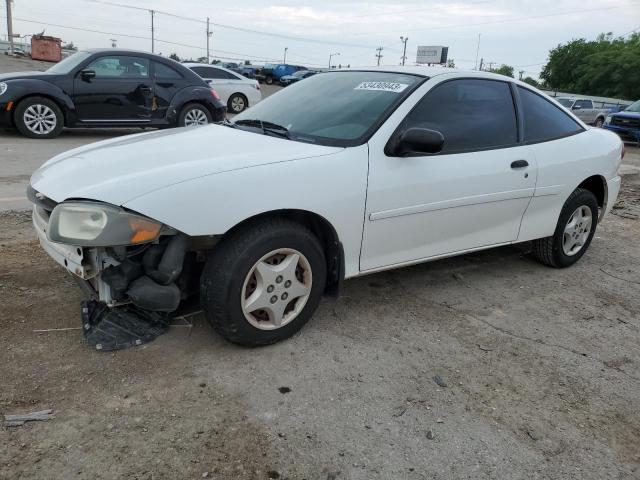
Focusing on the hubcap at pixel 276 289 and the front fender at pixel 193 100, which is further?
the front fender at pixel 193 100

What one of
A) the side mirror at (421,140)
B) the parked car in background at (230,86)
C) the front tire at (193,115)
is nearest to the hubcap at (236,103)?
the parked car in background at (230,86)

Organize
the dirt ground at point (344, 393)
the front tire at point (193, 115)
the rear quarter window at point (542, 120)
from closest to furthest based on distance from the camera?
the dirt ground at point (344, 393)
the rear quarter window at point (542, 120)
the front tire at point (193, 115)

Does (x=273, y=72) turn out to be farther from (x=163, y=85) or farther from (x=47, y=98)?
(x=47, y=98)

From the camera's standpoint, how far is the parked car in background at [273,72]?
42.6 m

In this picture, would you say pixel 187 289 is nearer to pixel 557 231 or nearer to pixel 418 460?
pixel 418 460

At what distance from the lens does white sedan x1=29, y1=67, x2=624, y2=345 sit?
265cm

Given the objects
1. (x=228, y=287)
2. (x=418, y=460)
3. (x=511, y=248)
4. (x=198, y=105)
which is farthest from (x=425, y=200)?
(x=198, y=105)

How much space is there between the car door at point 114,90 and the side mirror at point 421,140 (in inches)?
298

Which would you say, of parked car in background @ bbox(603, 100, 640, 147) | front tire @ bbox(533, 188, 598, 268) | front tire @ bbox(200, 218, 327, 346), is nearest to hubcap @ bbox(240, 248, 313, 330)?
front tire @ bbox(200, 218, 327, 346)

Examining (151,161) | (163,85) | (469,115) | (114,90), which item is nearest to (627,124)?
(163,85)

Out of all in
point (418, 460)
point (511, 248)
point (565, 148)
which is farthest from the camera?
point (511, 248)

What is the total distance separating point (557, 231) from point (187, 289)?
3126 mm

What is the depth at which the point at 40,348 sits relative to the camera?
Result: 2.90m

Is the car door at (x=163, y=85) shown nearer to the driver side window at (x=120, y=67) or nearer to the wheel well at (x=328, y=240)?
the driver side window at (x=120, y=67)
